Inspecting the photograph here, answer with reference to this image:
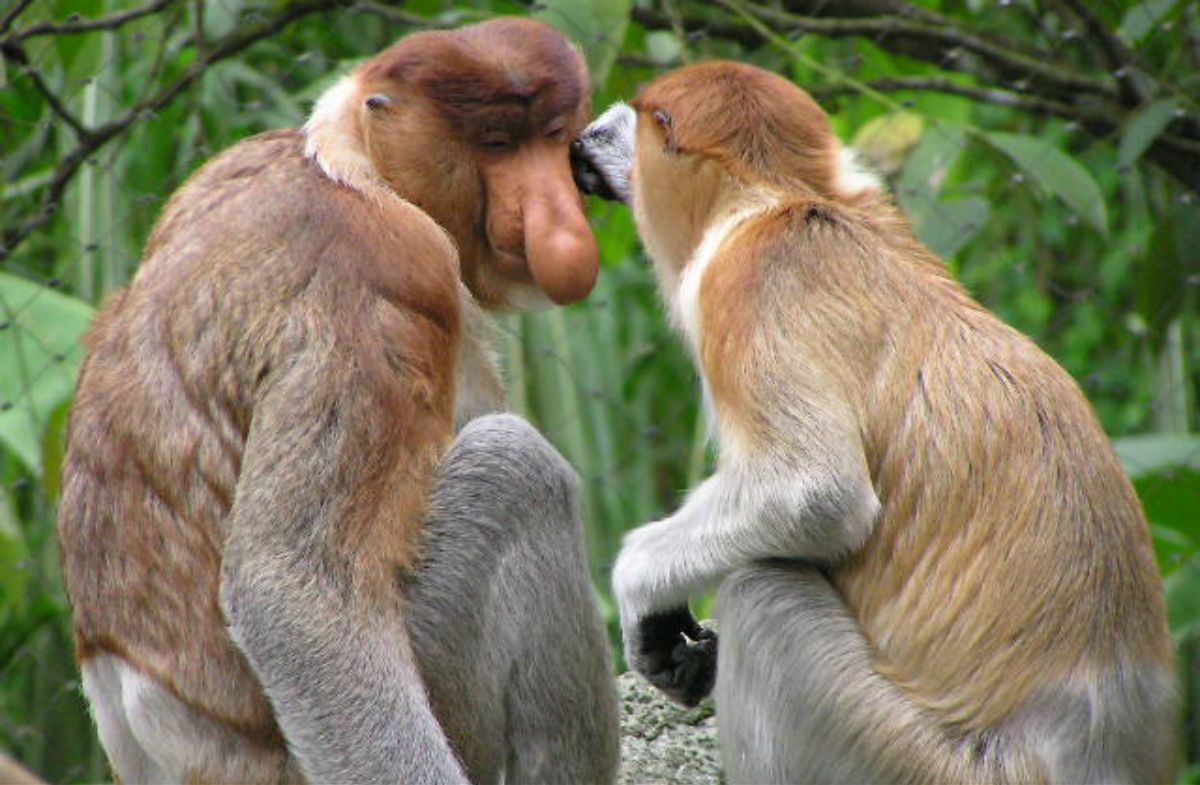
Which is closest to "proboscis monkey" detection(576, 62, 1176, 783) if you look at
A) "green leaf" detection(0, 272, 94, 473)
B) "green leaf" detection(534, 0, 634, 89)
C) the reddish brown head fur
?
the reddish brown head fur

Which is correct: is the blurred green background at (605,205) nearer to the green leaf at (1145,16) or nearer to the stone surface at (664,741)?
the green leaf at (1145,16)

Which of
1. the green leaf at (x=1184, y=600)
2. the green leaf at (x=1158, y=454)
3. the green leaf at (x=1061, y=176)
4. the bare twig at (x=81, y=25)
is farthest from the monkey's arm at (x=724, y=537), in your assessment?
the bare twig at (x=81, y=25)

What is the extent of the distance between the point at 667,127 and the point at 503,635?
1.18m

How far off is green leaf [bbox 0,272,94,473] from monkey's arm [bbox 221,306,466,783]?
202cm

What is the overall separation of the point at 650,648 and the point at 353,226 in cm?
105

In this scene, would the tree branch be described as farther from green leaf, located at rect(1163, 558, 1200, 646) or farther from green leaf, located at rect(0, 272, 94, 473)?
green leaf, located at rect(0, 272, 94, 473)

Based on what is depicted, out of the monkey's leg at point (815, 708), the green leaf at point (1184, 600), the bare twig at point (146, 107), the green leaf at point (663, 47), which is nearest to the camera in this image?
the monkey's leg at point (815, 708)

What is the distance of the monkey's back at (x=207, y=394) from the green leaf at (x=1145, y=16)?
2997mm

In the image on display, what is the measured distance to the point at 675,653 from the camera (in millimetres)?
3902

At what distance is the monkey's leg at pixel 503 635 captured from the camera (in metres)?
3.62

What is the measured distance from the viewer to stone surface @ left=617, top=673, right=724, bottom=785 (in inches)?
179

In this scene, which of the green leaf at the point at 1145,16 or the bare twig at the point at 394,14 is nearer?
the green leaf at the point at 1145,16

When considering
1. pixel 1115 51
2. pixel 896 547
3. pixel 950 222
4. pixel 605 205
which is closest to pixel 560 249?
pixel 896 547

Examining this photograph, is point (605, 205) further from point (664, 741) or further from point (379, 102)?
point (379, 102)
